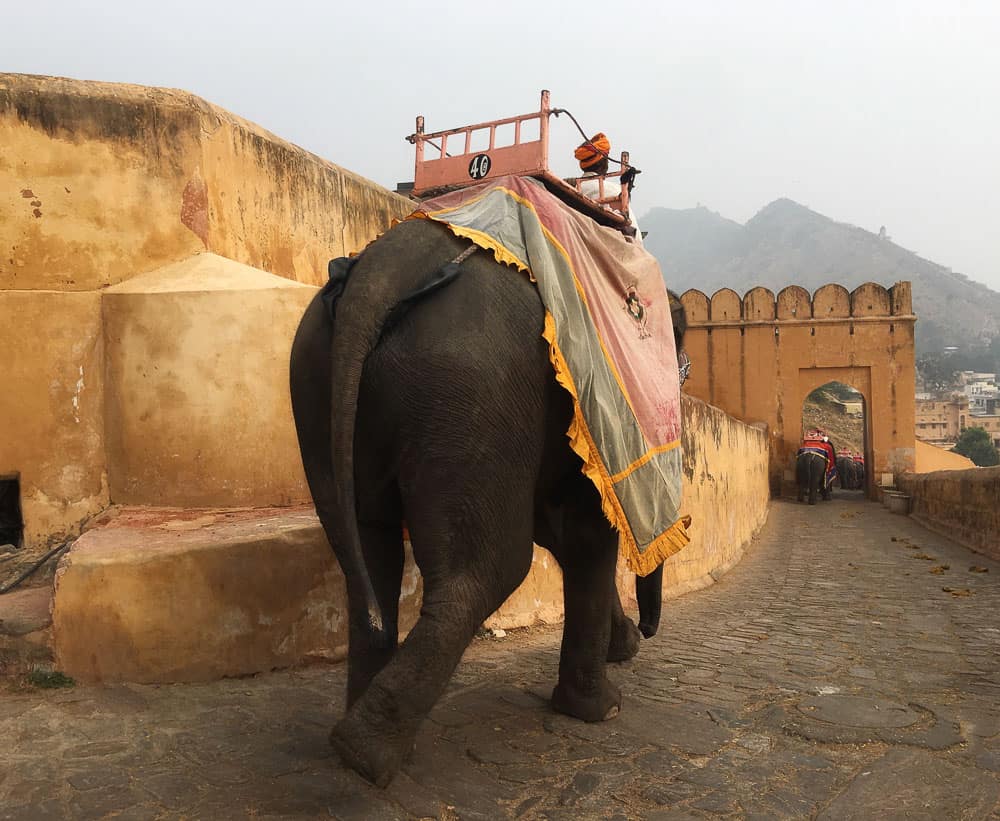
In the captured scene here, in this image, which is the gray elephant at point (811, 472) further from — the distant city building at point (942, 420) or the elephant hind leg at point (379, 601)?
the distant city building at point (942, 420)

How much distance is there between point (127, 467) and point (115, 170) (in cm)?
202

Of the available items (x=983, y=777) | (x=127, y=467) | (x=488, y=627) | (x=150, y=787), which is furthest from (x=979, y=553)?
(x=150, y=787)

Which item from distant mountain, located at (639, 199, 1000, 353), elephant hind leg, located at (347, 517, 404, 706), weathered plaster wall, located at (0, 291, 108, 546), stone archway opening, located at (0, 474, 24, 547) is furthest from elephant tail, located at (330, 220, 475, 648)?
distant mountain, located at (639, 199, 1000, 353)

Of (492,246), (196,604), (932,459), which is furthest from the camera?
(932,459)

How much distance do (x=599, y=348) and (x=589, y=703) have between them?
136cm

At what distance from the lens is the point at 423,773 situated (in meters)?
2.69

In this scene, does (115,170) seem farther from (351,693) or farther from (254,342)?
(351,693)

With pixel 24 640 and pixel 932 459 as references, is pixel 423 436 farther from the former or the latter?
pixel 932 459

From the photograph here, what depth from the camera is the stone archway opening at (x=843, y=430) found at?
27.1m

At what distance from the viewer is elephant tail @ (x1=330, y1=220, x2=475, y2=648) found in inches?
95.2

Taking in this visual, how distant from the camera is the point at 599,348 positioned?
2.92 metres

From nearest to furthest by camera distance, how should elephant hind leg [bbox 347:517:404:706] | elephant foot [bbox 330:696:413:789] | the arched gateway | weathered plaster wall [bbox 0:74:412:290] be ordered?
elephant foot [bbox 330:696:413:789] → elephant hind leg [bbox 347:517:404:706] → weathered plaster wall [bbox 0:74:412:290] → the arched gateway

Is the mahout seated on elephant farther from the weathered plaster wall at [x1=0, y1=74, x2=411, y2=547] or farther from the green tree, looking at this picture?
the green tree

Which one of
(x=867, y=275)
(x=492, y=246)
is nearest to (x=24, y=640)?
(x=492, y=246)
